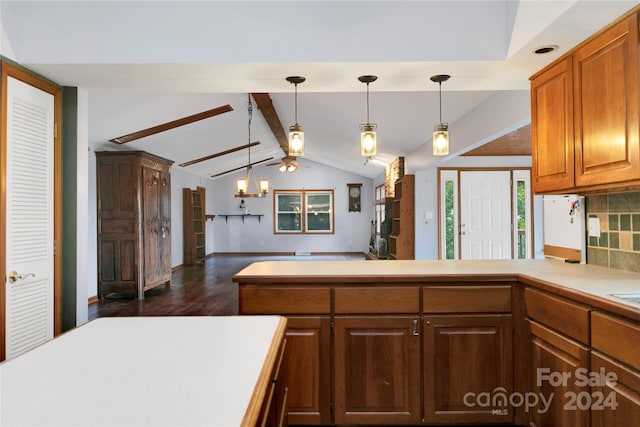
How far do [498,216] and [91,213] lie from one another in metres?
6.04

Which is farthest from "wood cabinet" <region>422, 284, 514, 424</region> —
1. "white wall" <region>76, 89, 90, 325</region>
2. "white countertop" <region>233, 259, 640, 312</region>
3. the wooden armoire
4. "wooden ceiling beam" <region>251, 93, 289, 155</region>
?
the wooden armoire

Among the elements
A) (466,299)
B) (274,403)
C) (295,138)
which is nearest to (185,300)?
(295,138)

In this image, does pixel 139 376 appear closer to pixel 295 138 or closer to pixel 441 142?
pixel 295 138

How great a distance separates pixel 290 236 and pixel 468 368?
10295mm

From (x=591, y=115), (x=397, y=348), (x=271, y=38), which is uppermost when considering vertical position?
(x=271, y=38)

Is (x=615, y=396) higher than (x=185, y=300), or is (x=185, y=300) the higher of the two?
(x=615, y=396)

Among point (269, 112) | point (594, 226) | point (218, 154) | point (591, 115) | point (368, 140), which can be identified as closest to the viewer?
point (591, 115)

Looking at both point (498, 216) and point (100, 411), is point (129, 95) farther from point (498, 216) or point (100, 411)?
point (498, 216)

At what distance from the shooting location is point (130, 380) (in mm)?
973

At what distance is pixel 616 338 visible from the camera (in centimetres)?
163

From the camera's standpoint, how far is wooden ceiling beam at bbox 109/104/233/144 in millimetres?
→ 5968

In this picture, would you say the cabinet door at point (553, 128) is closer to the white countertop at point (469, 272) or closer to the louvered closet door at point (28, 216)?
the white countertop at point (469, 272)

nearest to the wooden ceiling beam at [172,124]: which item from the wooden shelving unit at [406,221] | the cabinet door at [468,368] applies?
the wooden shelving unit at [406,221]

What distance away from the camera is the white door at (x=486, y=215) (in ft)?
22.1
